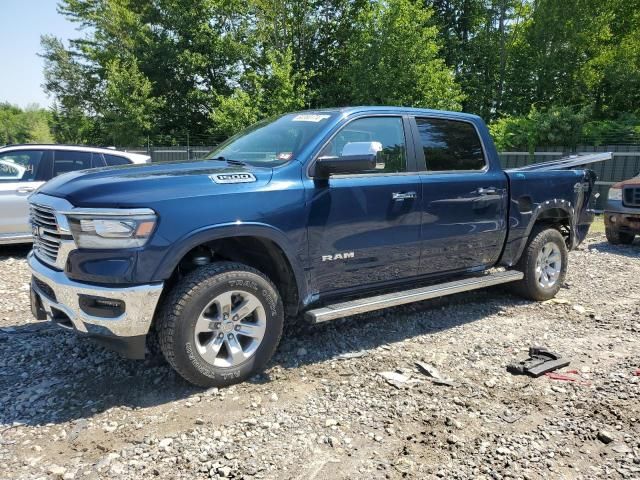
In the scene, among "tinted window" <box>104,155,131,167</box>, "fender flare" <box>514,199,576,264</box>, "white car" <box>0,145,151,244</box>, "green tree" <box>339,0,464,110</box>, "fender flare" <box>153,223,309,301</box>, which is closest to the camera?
"fender flare" <box>153,223,309,301</box>

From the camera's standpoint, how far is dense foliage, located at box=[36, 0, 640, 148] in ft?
74.1

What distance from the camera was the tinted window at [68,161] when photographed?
7914 mm

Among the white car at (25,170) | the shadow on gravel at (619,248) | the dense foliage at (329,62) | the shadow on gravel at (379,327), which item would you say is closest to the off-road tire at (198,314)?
the shadow on gravel at (379,327)

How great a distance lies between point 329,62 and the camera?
29.3 metres

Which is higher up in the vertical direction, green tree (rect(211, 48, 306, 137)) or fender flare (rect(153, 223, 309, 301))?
green tree (rect(211, 48, 306, 137))

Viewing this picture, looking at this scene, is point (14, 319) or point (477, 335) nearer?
point (477, 335)

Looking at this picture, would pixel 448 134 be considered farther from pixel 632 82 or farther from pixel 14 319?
pixel 632 82

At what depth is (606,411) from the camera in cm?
335

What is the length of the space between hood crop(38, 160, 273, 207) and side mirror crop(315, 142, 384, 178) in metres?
0.41

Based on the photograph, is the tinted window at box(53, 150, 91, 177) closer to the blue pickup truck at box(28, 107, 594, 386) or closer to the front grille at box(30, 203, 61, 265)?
the blue pickup truck at box(28, 107, 594, 386)

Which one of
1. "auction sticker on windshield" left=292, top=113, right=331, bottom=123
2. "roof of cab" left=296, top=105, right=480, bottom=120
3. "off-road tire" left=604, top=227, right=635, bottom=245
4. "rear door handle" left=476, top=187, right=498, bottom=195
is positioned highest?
"roof of cab" left=296, top=105, right=480, bottom=120

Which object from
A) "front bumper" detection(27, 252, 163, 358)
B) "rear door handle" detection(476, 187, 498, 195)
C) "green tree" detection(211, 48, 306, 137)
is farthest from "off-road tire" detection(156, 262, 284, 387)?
"green tree" detection(211, 48, 306, 137)

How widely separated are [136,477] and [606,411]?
9.52 feet

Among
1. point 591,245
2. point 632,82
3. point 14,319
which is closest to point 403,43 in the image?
point 632,82
